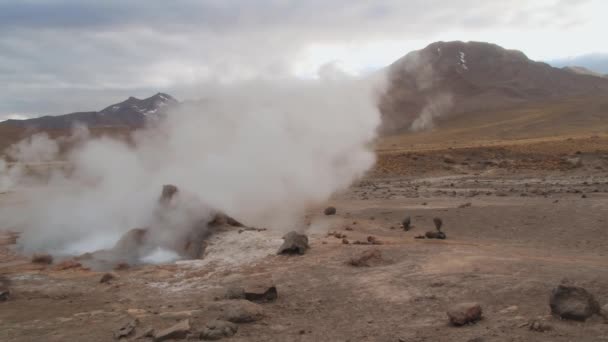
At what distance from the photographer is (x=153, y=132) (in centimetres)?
3391

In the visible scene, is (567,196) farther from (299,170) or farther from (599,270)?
(599,270)

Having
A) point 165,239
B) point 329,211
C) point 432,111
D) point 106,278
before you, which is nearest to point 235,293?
point 106,278

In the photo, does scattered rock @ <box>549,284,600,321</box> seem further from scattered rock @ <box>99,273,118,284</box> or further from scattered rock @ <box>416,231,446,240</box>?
scattered rock @ <box>99,273,118,284</box>

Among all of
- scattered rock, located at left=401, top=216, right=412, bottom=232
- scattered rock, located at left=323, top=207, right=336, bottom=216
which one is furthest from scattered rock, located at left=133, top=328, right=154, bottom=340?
scattered rock, located at left=323, top=207, right=336, bottom=216

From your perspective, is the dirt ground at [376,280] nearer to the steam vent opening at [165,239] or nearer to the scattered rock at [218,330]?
the scattered rock at [218,330]

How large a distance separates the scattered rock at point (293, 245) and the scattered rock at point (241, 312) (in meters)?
4.63

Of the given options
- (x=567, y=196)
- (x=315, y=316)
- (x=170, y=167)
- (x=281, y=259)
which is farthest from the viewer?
(x=170, y=167)

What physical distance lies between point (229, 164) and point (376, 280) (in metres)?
14.0

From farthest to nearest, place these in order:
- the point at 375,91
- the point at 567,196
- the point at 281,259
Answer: the point at 375,91 < the point at 567,196 < the point at 281,259

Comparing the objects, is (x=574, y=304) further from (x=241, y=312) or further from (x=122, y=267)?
(x=122, y=267)

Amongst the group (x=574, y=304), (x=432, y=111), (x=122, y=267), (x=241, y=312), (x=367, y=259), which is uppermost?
(x=432, y=111)

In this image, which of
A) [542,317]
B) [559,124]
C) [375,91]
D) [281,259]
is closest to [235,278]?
[281,259]

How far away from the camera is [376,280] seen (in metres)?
11.7

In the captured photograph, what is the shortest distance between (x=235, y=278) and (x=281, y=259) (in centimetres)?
177
